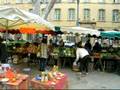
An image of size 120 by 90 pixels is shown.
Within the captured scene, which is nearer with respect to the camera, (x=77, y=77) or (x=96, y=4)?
(x=77, y=77)

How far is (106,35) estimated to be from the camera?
2312 centimetres

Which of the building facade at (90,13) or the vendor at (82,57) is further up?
the building facade at (90,13)

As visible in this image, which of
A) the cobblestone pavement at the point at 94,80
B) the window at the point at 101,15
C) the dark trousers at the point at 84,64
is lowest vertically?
the cobblestone pavement at the point at 94,80

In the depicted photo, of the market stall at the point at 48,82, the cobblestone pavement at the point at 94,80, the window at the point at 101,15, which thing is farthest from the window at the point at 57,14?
the market stall at the point at 48,82

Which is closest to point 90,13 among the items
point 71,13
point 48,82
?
point 71,13

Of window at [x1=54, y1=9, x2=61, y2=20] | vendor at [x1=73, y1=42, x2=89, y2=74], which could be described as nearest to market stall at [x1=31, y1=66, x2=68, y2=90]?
vendor at [x1=73, y1=42, x2=89, y2=74]

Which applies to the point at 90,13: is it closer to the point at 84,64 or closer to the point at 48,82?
the point at 84,64

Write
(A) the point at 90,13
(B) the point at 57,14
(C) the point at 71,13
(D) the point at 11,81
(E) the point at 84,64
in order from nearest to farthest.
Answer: (D) the point at 11,81 < (E) the point at 84,64 < (A) the point at 90,13 < (C) the point at 71,13 < (B) the point at 57,14

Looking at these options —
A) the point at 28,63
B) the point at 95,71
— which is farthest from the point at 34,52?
the point at 95,71

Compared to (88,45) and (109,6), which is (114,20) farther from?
(88,45)

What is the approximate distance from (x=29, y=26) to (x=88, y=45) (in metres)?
5.38

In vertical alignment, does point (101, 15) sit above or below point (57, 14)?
below

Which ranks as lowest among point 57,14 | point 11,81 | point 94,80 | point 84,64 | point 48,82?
point 94,80

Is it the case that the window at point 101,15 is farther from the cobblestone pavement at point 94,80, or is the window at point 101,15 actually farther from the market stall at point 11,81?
the market stall at point 11,81
